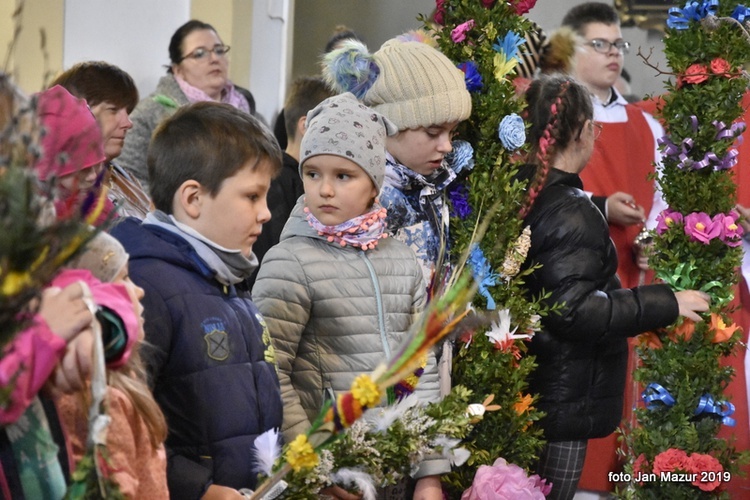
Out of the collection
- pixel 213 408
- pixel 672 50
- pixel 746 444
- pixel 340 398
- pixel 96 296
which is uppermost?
pixel 672 50

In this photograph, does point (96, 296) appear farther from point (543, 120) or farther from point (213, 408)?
point (543, 120)

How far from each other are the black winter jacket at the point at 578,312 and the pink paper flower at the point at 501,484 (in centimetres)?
47

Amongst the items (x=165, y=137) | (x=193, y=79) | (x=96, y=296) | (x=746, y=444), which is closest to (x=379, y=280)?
(x=165, y=137)

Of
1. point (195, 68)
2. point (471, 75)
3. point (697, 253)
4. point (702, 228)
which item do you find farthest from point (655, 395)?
point (195, 68)

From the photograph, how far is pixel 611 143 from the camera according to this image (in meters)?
6.14

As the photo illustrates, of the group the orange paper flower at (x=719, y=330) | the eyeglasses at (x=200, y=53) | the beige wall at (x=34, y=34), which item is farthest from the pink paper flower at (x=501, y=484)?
the eyeglasses at (x=200, y=53)

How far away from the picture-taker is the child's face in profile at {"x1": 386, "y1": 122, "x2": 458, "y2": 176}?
3859 mm

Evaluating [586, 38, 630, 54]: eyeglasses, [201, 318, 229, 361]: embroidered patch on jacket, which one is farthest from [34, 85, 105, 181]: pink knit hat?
[586, 38, 630, 54]: eyeglasses

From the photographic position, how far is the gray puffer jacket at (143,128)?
19.2ft

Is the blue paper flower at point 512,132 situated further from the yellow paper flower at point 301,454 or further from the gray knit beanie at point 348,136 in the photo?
the yellow paper flower at point 301,454

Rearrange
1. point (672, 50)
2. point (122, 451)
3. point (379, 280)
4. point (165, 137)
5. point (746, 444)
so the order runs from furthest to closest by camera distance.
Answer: point (746, 444), point (672, 50), point (379, 280), point (165, 137), point (122, 451)

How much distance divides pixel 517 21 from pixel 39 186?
2.84 metres

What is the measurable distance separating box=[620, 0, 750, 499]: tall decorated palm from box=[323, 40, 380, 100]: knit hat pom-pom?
135 centimetres

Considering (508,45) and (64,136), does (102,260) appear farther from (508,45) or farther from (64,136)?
(508,45)
